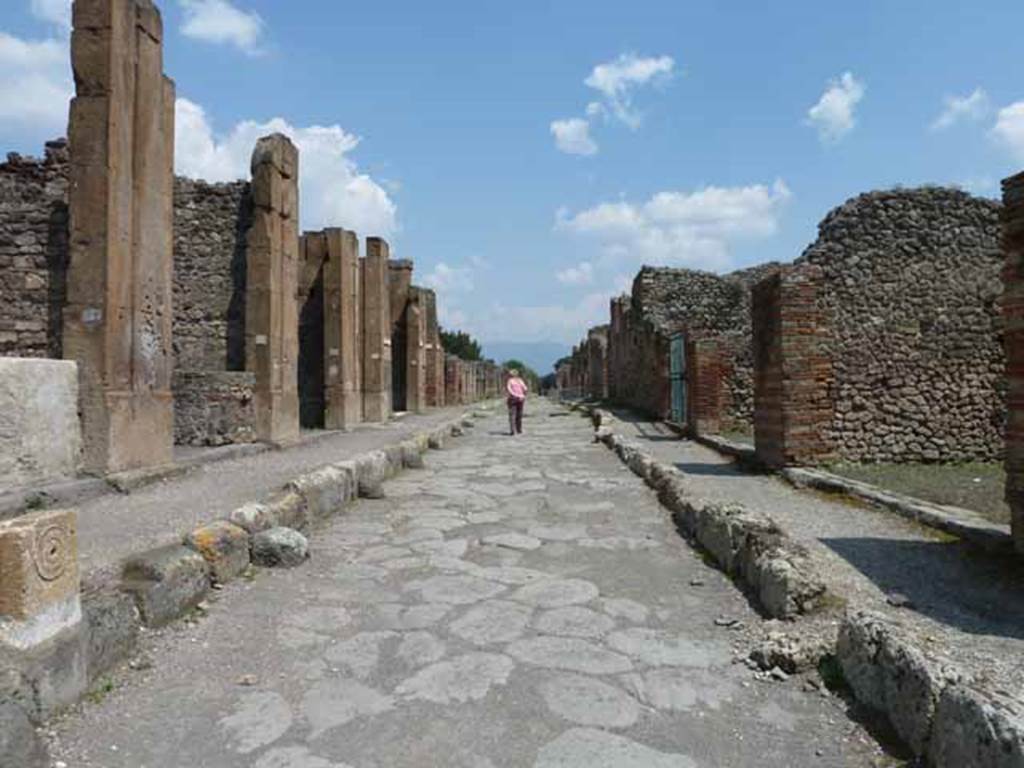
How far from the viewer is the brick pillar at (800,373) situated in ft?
27.4

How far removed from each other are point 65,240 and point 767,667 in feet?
31.2

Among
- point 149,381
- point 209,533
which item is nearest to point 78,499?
point 149,381

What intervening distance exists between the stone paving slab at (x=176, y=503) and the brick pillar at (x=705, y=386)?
20.0 ft

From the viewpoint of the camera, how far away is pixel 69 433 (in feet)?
20.9

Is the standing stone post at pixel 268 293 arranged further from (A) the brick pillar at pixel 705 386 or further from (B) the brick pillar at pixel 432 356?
(B) the brick pillar at pixel 432 356

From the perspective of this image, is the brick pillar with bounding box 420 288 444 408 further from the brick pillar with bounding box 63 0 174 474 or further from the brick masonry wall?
the brick pillar with bounding box 63 0 174 474

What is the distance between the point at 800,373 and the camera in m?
8.42

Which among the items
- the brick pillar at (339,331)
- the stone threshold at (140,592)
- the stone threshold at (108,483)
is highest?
the brick pillar at (339,331)

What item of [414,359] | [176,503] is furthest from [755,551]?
[414,359]

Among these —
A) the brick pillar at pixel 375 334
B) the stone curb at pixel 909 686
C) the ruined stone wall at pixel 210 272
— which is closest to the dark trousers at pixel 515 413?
the brick pillar at pixel 375 334

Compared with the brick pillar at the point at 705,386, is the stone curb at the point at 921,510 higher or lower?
lower

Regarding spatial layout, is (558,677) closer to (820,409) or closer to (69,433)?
(69,433)

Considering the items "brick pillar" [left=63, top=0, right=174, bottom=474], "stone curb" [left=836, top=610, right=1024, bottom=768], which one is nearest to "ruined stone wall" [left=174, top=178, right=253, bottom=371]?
"brick pillar" [left=63, top=0, right=174, bottom=474]

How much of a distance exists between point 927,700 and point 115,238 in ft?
24.2
